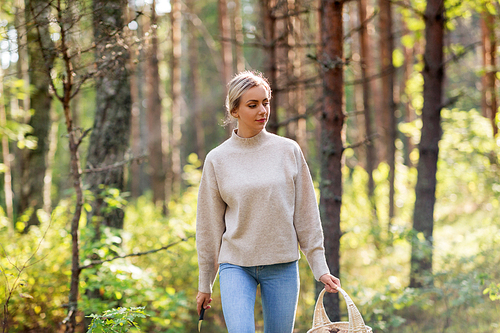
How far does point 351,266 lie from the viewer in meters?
7.95

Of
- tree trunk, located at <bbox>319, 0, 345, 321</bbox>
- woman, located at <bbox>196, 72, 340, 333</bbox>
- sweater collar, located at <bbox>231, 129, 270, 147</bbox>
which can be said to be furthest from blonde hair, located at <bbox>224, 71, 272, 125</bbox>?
tree trunk, located at <bbox>319, 0, 345, 321</bbox>

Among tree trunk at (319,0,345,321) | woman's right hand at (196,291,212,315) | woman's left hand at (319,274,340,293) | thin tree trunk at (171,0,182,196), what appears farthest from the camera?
Answer: thin tree trunk at (171,0,182,196)

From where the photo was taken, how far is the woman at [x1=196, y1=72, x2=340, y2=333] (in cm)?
251

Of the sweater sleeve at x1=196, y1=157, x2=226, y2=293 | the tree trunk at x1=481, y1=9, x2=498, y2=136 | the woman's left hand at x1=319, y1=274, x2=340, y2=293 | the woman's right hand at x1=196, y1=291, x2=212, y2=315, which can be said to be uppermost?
the tree trunk at x1=481, y1=9, x2=498, y2=136

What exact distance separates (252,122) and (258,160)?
0.78 ft

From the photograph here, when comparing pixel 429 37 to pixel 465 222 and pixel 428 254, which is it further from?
pixel 465 222

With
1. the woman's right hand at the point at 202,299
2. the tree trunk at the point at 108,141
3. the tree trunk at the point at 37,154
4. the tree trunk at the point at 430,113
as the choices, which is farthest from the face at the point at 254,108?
the tree trunk at the point at 37,154

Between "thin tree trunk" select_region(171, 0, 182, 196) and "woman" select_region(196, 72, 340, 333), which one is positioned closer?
"woman" select_region(196, 72, 340, 333)

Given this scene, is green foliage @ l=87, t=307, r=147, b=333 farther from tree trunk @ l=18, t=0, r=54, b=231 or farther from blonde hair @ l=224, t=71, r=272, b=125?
tree trunk @ l=18, t=0, r=54, b=231

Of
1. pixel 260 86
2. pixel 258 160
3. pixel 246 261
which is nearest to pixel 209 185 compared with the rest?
pixel 258 160

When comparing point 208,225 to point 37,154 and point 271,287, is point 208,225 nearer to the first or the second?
point 271,287

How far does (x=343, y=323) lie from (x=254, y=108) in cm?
141

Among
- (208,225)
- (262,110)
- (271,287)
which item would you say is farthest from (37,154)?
(271,287)

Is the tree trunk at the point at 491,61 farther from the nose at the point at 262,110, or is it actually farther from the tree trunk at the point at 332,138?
the nose at the point at 262,110
